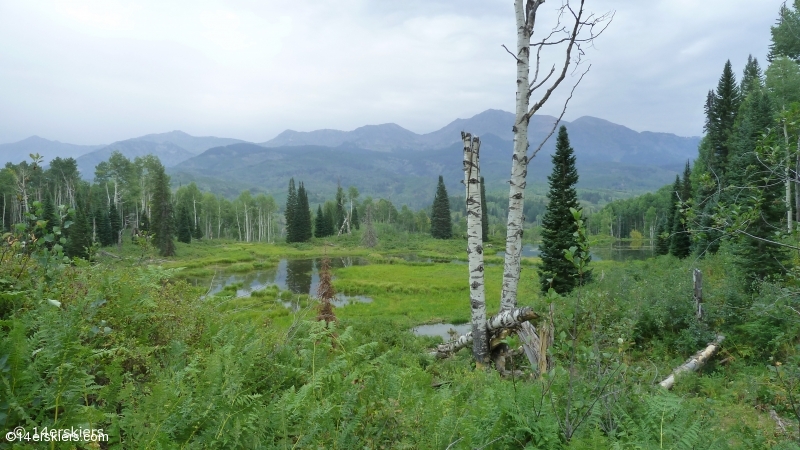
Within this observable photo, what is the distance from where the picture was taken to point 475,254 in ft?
26.7

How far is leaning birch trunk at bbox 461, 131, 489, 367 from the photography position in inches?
322

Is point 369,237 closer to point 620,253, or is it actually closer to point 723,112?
point 620,253

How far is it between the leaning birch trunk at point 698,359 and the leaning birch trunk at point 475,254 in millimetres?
3711

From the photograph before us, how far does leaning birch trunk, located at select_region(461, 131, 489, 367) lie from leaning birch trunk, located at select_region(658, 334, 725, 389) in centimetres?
371

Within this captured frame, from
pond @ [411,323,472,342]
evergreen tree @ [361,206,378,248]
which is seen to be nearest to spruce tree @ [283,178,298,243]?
evergreen tree @ [361,206,378,248]

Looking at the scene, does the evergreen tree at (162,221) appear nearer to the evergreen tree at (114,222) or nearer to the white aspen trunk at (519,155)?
the evergreen tree at (114,222)

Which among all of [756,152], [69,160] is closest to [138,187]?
[69,160]

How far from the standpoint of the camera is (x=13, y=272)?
3.72 meters

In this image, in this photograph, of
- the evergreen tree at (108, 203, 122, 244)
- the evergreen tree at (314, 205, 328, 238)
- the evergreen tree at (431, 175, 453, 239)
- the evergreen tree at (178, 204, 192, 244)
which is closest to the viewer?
the evergreen tree at (108, 203, 122, 244)

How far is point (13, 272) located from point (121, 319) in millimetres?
1035

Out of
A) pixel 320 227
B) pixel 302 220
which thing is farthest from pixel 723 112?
pixel 320 227

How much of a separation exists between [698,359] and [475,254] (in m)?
5.98

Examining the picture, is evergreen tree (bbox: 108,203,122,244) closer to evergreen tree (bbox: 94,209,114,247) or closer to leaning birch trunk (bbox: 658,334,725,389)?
evergreen tree (bbox: 94,209,114,247)

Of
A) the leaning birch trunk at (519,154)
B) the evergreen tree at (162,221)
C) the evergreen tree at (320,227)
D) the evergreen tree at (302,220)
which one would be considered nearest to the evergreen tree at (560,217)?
the leaning birch trunk at (519,154)
